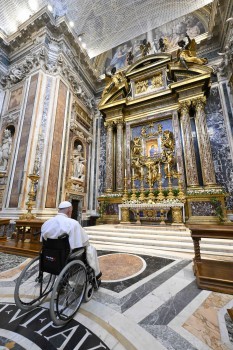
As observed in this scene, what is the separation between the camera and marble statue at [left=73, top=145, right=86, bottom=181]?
953 cm

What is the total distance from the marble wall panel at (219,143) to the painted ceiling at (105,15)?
4037 mm

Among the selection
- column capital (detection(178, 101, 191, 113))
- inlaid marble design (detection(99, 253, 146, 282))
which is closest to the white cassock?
inlaid marble design (detection(99, 253, 146, 282))

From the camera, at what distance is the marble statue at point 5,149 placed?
770 cm

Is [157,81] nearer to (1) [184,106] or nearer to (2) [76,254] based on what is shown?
(1) [184,106]

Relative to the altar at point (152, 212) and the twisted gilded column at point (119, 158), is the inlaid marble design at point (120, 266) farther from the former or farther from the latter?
the twisted gilded column at point (119, 158)

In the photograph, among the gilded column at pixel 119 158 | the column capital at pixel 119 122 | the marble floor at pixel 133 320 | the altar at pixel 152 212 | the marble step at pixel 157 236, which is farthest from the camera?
the column capital at pixel 119 122

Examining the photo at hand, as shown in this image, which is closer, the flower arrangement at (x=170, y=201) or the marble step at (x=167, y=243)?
the marble step at (x=167, y=243)

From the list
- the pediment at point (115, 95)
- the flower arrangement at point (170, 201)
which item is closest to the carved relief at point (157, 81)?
the pediment at point (115, 95)

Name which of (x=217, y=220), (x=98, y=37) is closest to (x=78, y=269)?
(x=217, y=220)

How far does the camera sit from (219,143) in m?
8.08

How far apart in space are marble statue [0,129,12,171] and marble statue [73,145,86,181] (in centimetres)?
318

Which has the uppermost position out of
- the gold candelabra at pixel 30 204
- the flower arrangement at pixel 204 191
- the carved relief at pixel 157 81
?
the carved relief at pixel 157 81

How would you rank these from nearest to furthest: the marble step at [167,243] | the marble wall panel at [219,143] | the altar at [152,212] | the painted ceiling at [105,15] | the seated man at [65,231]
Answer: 1. the seated man at [65,231]
2. the marble step at [167,243]
3. the altar at [152,212]
4. the painted ceiling at [105,15]
5. the marble wall panel at [219,143]

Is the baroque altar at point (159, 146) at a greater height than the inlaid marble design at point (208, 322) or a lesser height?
greater
